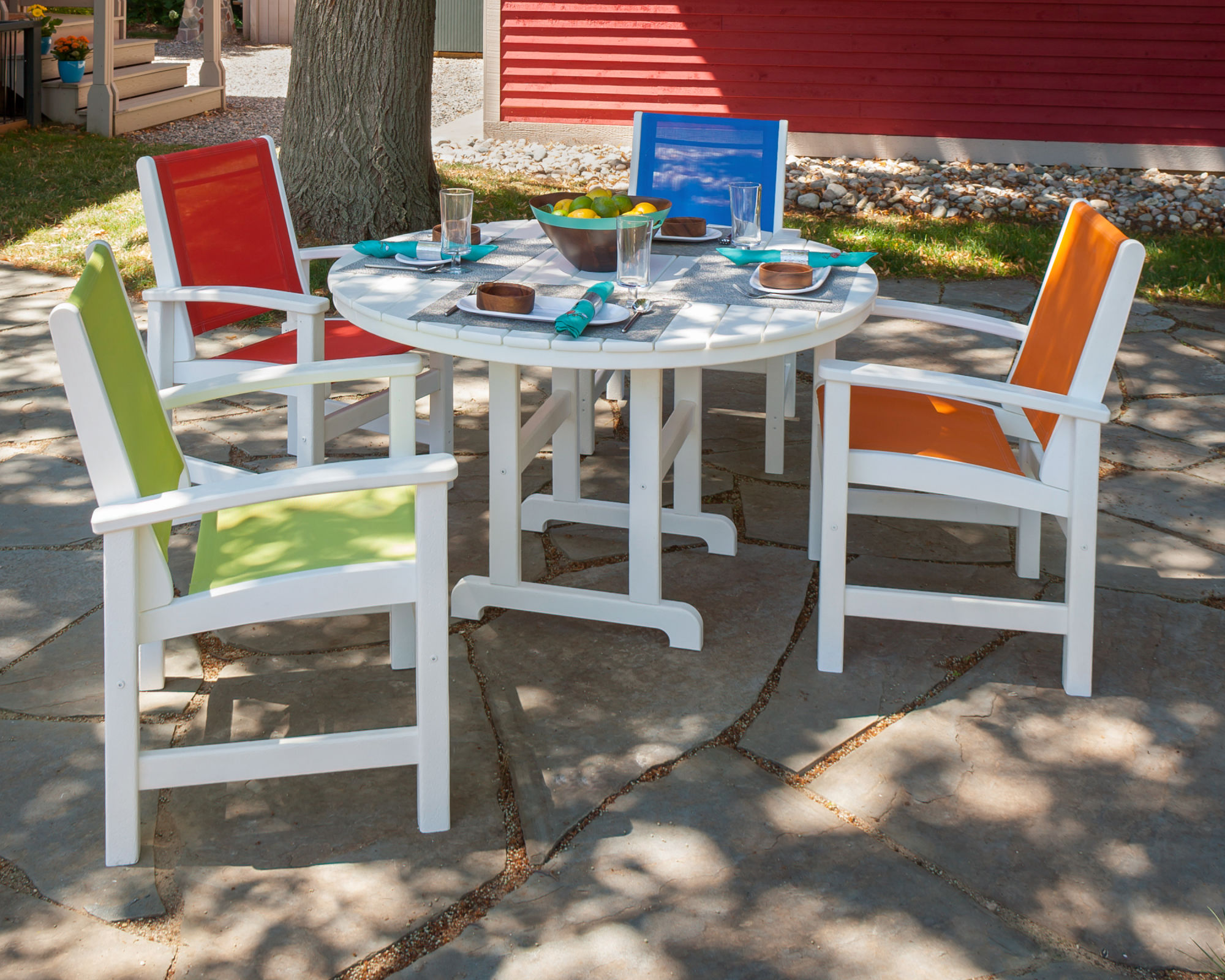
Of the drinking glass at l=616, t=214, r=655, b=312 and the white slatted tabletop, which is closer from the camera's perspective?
the white slatted tabletop

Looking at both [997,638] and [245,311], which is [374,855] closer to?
[997,638]

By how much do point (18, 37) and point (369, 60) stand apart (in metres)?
5.03

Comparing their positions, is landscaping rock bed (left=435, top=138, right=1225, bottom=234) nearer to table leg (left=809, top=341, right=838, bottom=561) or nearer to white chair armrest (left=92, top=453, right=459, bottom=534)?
table leg (left=809, top=341, right=838, bottom=561)

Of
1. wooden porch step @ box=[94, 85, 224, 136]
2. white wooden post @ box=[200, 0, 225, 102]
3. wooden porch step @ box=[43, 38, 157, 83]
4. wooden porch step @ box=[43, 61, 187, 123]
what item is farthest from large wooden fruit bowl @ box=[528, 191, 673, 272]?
white wooden post @ box=[200, 0, 225, 102]

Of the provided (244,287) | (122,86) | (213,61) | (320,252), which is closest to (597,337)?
(244,287)

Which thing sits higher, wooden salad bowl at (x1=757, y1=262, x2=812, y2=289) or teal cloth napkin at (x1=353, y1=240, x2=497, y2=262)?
teal cloth napkin at (x1=353, y1=240, x2=497, y2=262)

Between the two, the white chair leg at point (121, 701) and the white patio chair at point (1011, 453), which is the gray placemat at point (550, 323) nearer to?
the white patio chair at point (1011, 453)

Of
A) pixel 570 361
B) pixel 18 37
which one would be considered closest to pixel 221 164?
pixel 570 361

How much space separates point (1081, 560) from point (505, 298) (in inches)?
50.0

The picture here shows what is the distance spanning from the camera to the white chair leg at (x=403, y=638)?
2.51 m

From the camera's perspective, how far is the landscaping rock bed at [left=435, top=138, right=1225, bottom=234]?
757 centimetres

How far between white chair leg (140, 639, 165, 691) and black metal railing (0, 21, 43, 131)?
779cm

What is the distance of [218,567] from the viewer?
6.64ft

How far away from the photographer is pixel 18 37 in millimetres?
9109
